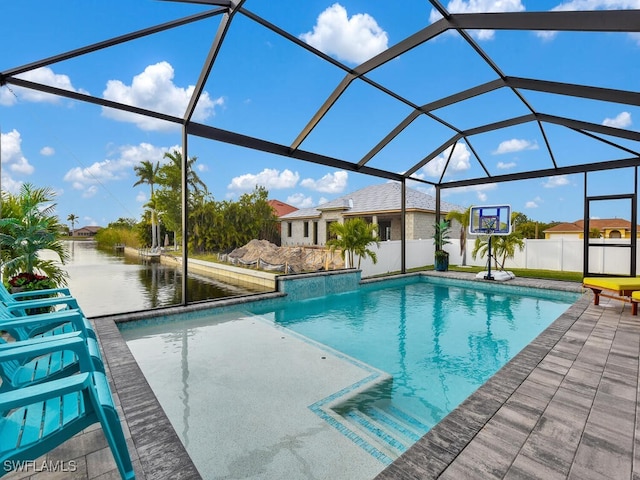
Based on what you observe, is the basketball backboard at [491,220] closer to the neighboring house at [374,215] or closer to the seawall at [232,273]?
the neighboring house at [374,215]

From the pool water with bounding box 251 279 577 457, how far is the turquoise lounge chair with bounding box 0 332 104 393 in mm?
2167

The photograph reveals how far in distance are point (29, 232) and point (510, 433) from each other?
20.2 ft

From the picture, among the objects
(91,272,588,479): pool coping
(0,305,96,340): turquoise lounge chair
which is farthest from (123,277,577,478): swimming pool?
(0,305,96,340): turquoise lounge chair

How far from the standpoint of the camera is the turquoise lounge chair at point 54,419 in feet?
4.71

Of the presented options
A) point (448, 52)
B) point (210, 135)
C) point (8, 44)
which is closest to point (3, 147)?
point (8, 44)

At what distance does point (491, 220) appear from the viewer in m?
10.5

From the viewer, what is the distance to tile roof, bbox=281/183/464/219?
17.0 m

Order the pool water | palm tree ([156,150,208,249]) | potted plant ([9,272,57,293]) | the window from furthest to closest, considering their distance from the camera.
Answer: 1. palm tree ([156,150,208,249])
2. the window
3. potted plant ([9,272,57,293])
4. the pool water

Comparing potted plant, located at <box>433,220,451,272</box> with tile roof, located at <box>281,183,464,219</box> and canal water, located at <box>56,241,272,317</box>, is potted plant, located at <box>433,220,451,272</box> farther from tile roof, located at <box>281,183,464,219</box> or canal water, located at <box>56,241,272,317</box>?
canal water, located at <box>56,241,272,317</box>

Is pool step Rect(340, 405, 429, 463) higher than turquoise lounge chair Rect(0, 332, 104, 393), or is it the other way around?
turquoise lounge chair Rect(0, 332, 104, 393)

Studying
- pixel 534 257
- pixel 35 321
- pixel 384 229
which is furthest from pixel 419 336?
pixel 384 229

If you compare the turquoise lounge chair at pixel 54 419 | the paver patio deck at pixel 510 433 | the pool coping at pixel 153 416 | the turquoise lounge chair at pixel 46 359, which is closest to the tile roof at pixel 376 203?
the pool coping at pixel 153 416

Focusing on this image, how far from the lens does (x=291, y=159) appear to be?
7617 millimetres

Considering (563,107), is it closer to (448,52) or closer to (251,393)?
(448,52)
